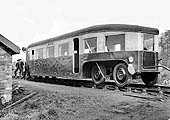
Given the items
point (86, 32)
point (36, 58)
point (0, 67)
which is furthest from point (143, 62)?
point (36, 58)

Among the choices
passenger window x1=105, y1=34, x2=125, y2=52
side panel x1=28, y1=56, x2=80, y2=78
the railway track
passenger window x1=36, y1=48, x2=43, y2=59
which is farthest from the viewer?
passenger window x1=36, y1=48, x2=43, y2=59

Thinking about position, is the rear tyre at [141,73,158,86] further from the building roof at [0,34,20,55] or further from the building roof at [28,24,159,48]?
the building roof at [0,34,20,55]

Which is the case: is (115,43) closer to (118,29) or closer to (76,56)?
(118,29)

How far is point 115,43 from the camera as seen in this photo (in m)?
9.42

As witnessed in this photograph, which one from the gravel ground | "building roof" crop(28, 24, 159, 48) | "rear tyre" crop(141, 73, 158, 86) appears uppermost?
"building roof" crop(28, 24, 159, 48)

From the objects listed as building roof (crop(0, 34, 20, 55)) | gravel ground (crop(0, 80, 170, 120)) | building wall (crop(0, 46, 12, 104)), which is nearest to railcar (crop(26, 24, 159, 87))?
gravel ground (crop(0, 80, 170, 120))

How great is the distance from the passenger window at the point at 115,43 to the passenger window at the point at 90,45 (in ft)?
2.44

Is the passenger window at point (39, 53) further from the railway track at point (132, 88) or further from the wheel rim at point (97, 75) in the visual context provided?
the wheel rim at point (97, 75)

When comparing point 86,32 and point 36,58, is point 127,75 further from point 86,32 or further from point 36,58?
point 36,58

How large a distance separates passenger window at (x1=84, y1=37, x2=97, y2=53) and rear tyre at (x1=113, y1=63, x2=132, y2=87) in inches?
63.6

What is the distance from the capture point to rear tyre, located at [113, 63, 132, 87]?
8.74 metres

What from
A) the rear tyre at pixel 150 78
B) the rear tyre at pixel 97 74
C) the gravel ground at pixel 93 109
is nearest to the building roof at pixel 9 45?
the gravel ground at pixel 93 109

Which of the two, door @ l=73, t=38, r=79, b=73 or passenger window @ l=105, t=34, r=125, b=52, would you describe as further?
door @ l=73, t=38, r=79, b=73

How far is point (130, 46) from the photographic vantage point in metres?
8.99
